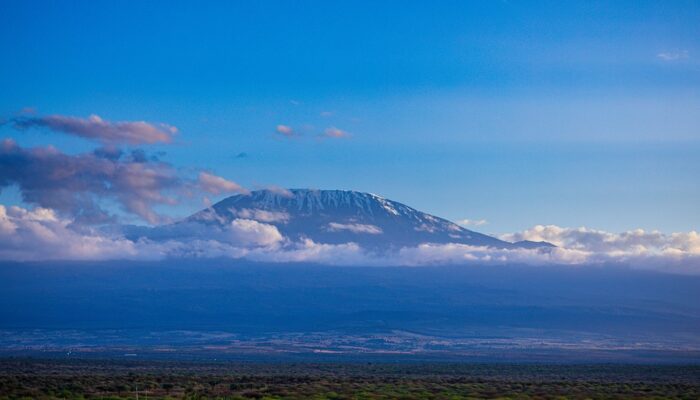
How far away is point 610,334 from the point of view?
645ft

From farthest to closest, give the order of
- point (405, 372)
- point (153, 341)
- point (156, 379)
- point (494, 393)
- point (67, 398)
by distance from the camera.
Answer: point (153, 341)
point (405, 372)
point (156, 379)
point (494, 393)
point (67, 398)

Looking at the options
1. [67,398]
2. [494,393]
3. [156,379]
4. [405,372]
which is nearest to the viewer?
[67,398]

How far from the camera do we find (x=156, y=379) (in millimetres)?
50344

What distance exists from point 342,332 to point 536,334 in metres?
38.5

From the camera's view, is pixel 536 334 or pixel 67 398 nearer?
pixel 67 398

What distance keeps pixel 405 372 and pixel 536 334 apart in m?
133

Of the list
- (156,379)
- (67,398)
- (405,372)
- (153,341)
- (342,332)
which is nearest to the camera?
(67,398)

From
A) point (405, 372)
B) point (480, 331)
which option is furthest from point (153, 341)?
point (405, 372)

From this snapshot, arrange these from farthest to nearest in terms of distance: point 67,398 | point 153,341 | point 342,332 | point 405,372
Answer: point 342,332 → point 153,341 → point 405,372 → point 67,398

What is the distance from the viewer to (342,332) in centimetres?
19425

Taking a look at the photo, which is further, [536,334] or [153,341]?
[536,334]

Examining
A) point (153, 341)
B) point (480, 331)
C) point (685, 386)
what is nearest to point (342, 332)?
point (480, 331)

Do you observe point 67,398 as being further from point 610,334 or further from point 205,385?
point 610,334

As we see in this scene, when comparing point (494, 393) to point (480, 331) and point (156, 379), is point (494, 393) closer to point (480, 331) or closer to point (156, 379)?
point (156, 379)
